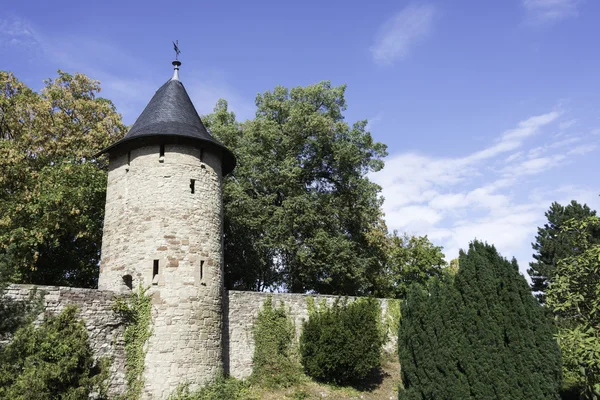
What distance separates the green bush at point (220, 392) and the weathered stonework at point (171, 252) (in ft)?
0.61

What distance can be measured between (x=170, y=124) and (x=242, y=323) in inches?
239

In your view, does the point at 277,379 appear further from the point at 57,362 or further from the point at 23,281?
the point at 23,281

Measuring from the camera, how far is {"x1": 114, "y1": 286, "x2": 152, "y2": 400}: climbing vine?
11.9 m

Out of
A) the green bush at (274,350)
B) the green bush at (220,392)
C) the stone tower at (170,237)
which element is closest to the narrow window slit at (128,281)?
the stone tower at (170,237)

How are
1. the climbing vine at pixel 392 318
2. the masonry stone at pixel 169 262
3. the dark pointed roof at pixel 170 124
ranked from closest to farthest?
the masonry stone at pixel 169 262 → the dark pointed roof at pixel 170 124 → the climbing vine at pixel 392 318

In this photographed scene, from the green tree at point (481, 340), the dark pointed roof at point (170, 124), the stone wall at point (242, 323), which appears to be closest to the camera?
the green tree at point (481, 340)

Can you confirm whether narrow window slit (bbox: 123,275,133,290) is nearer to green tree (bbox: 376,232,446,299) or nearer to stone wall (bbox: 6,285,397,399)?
stone wall (bbox: 6,285,397,399)

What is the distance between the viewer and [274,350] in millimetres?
14930

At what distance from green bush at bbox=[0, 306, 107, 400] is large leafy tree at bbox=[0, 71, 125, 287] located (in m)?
5.72

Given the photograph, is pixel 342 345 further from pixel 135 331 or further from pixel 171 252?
pixel 135 331

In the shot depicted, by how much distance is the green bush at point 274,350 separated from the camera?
14391 millimetres

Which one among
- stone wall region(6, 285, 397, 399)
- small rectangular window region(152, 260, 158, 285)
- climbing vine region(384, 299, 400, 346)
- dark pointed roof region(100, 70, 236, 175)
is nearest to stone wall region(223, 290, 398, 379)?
stone wall region(6, 285, 397, 399)

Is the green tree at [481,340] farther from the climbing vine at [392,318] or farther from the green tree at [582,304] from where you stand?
the climbing vine at [392,318]

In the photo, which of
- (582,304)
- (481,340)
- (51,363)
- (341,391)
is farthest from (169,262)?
(582,304)
